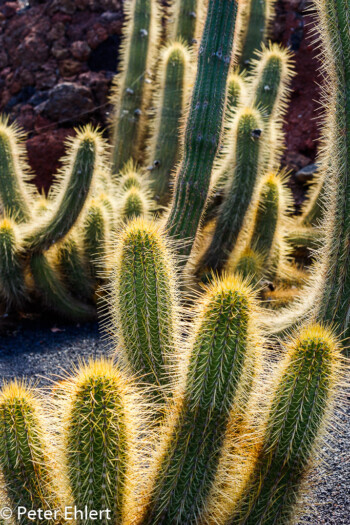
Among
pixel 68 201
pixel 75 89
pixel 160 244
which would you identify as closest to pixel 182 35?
pixel 75 89

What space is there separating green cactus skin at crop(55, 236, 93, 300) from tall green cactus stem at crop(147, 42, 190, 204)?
3.57ft

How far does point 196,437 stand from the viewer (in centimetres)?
198

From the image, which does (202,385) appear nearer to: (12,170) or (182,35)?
(12,170)

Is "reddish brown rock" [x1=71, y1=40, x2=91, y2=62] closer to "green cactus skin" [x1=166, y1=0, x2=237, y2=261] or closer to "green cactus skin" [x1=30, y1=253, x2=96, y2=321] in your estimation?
"green cactus skin" [x1=30, y1=253, x2=96, y2=321]

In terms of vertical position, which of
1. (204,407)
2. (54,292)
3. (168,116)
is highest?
(168,116)

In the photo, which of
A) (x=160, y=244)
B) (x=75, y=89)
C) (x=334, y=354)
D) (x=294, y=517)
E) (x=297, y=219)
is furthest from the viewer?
(x=75, y=89)

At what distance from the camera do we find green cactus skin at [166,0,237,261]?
3.97 m

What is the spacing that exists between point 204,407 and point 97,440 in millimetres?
367

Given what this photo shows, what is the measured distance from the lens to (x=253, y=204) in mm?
4797

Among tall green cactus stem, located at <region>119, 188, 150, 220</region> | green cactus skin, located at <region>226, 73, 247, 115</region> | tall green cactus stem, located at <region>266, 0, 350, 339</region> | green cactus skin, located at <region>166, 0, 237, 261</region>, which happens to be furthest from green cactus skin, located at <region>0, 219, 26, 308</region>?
tall green cactus stem, located at <region>266, 0, 350, 339</region>

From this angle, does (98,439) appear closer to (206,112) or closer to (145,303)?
(145,303)

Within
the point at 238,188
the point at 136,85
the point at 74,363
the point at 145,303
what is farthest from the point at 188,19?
the point at 145,303

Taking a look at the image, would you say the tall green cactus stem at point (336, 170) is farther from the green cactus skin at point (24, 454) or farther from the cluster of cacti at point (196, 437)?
the green cactus skin at point (24, 454)

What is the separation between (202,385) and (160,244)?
78cm
